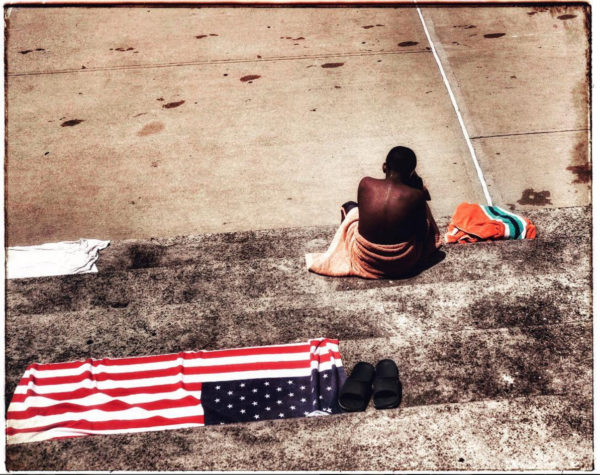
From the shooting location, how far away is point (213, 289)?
4562 millimetres

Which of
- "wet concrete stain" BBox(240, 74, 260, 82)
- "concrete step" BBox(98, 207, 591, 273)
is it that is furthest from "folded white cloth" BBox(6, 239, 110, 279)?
"wet concrete stain" BBox(240, 74, 260, 82)

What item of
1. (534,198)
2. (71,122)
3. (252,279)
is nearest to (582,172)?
(534,198)

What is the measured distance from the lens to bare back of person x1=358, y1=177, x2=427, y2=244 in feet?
14.3

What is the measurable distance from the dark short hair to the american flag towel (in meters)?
1.36

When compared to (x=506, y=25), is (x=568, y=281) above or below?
below

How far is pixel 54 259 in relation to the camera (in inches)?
206

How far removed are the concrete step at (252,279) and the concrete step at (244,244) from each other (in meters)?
0.26

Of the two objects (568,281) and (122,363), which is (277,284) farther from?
(568,281)

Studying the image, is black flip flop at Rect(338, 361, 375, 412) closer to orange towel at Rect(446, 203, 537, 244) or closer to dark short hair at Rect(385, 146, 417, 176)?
dark short hair at Rect(385, 146, 417, 176)

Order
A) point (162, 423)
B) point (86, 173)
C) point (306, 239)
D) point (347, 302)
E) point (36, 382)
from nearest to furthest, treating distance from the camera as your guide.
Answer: point (162, 423)
point (36, 382)
point (347, 302)
point (306, 239)
point (86, 173)

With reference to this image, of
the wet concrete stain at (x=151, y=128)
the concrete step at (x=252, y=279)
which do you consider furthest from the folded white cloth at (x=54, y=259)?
the wet concrete stain at (x=151, y=128)

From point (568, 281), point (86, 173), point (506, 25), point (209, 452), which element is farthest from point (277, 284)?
point (506, 25)

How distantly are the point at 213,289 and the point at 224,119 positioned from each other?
355 cm

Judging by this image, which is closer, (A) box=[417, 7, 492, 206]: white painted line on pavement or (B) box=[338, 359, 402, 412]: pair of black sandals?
(B) box=[338, 359, 402, 412]: pair of black sandals
